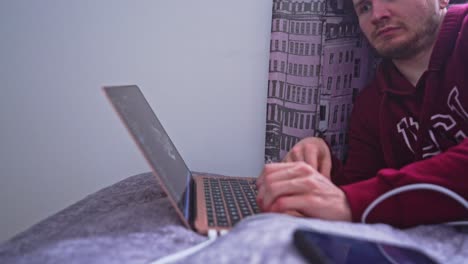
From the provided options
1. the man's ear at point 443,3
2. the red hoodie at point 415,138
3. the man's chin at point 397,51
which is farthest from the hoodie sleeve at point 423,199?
the man's ear at point 443,3

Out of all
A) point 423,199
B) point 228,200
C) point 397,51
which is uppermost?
point 397,51

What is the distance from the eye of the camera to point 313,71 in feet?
3.69

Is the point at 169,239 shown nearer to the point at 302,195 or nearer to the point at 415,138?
the point at 302,195

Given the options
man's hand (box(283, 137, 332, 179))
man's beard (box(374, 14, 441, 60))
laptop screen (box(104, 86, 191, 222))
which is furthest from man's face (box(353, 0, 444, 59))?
laptop screen (box(104, 86, 191, 222))

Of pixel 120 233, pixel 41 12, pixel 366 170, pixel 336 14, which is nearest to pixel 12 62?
pixel 41 12

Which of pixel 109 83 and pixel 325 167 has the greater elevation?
pixel 109 83

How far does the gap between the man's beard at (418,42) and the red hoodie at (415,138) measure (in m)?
0.06

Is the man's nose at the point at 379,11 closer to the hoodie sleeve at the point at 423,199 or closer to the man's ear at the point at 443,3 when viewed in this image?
the man's ear at the point at 443,3

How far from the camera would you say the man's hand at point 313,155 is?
2.86ft

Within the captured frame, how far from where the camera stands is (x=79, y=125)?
4.01 ft

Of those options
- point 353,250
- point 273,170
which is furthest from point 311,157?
point 353,250

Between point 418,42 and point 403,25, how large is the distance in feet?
0.21

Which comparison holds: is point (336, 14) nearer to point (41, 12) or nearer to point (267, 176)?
point (267, 176)

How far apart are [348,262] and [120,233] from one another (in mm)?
346
